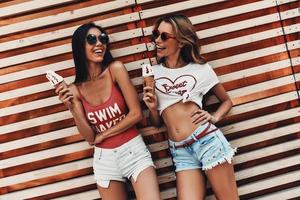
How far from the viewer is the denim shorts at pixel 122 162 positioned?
4504 millimetres

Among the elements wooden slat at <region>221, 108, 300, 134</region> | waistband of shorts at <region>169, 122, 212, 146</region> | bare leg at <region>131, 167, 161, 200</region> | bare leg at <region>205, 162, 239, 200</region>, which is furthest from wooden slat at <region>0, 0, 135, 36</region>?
bare leg at <region>205, 162, 239, 200</region>

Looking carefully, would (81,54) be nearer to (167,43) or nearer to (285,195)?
(167,43)

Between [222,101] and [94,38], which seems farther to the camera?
[222,101]

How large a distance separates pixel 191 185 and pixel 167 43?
1.93 metres

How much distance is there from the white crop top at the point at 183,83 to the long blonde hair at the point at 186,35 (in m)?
0.12

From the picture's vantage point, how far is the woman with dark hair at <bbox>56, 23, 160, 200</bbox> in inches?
177

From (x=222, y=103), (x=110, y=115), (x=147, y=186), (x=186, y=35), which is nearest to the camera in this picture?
(x=147, y=186)

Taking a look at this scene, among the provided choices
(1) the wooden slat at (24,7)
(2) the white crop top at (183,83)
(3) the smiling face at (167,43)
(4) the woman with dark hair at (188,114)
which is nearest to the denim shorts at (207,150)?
(4) the woman with dark hair at (188,114)

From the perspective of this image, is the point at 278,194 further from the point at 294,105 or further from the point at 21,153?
the point at 21,153

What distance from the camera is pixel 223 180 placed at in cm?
449

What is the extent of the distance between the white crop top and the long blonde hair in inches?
4.9

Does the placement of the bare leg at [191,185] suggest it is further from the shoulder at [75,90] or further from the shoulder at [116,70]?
the shoulder at [75,90]

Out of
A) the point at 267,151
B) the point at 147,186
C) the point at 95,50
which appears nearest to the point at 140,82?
the point at 95,50

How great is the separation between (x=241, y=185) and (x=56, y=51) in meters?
3.49
